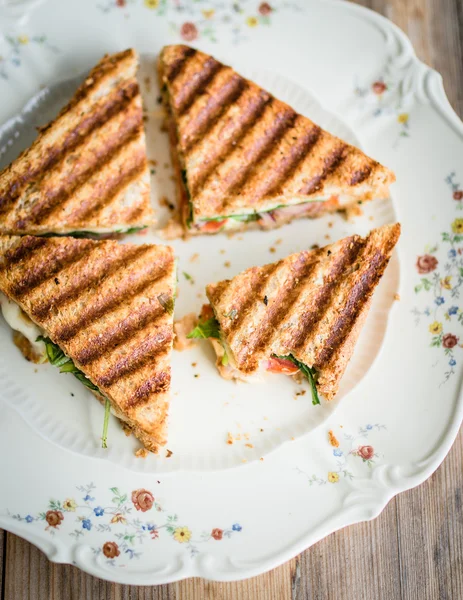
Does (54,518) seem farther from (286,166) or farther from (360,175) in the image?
(360,175)

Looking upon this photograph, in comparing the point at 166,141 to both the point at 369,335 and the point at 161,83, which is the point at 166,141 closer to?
the point at 161,83

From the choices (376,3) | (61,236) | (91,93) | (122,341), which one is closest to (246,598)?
(122,341)

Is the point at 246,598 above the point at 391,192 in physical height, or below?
below

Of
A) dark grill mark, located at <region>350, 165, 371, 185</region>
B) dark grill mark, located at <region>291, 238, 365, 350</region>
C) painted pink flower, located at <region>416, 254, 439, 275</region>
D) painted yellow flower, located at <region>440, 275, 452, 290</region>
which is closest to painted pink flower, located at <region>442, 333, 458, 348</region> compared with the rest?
painted yellow flower, located at <region>440, 275, 452, 290</region>

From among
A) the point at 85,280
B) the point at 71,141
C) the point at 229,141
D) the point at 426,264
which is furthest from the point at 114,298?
the point at 426,264

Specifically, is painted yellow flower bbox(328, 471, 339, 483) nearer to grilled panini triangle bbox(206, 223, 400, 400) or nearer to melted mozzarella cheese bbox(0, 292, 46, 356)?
grilled panini triangle bbox(206, 223, 400, 400)

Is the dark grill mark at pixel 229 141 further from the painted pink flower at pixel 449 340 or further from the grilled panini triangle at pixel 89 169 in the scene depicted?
the painted pink flower at pixel 449 340
